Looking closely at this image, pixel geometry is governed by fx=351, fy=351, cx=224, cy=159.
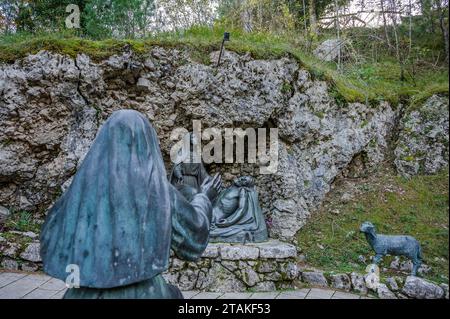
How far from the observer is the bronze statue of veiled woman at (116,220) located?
1.31 meters

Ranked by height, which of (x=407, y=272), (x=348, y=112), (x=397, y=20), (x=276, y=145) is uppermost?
(x=397, y=20)

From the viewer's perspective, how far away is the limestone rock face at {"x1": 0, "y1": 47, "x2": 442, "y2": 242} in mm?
5957

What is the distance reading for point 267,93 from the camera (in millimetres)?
6066

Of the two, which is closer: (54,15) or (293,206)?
(293,206)

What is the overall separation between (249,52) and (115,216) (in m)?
5.28

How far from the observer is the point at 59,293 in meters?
4.45

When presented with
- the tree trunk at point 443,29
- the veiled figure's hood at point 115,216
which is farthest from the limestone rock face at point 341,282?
the veiled figure's hood at point 115,216

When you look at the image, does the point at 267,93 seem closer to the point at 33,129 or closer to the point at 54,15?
the point at 33,129

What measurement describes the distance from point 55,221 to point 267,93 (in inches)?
199

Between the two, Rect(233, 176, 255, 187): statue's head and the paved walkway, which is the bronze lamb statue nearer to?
the paved walkway

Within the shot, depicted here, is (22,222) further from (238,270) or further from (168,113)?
(238,270)

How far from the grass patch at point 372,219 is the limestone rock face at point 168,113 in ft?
1.33

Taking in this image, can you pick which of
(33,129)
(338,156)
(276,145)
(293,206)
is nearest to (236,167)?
(276,145)

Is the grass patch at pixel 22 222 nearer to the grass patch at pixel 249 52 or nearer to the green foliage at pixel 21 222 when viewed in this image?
the green foliage at pixel 21 222
